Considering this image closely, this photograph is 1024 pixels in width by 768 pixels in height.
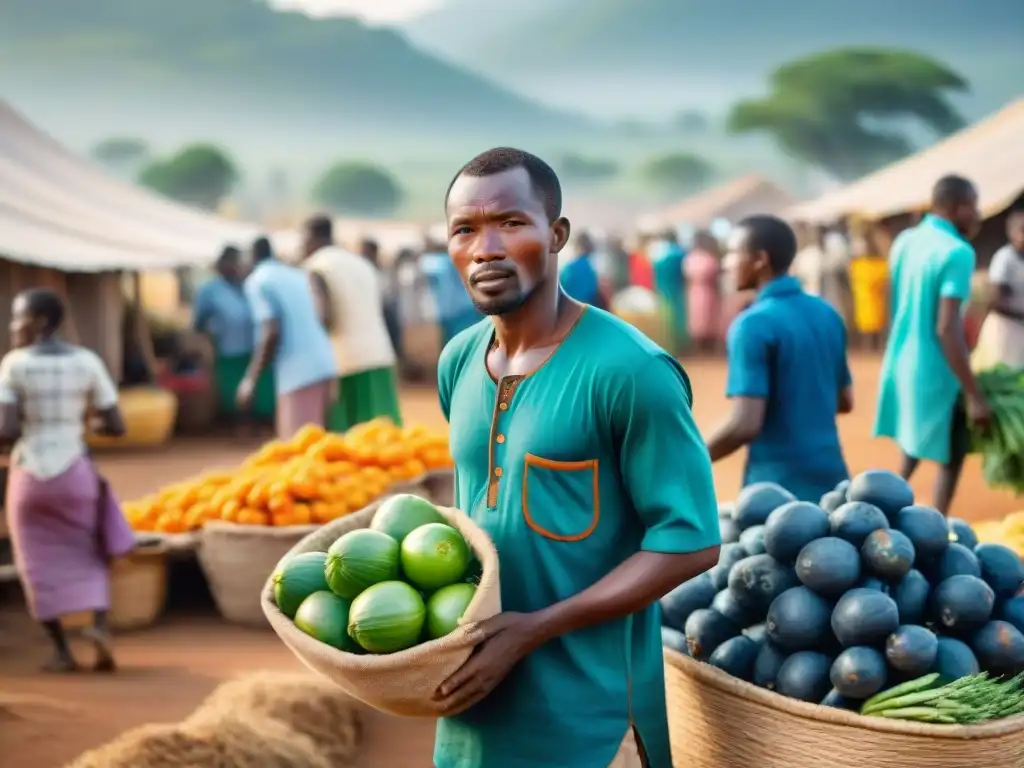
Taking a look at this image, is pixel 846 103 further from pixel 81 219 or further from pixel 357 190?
pixel 81 219

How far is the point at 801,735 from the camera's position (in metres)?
2.69

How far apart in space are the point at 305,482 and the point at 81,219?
24.0 feet

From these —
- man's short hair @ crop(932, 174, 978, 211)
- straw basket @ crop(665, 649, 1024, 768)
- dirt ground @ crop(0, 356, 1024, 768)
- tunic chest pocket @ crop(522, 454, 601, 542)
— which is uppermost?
man's short hair @ crop(932, 174, 978, 211)

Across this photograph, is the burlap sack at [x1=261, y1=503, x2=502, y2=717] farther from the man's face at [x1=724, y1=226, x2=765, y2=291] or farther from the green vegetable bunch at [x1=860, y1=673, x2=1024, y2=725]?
the man's face at [x1=724, y1=226, x2=765, y2=291]

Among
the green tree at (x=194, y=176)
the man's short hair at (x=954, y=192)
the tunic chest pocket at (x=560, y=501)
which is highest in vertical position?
the green tree at (x=194, y=176)

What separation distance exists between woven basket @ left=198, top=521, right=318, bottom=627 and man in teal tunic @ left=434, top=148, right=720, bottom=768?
3.63m

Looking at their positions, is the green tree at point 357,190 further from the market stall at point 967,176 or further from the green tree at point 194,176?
the market stall at point 967,176

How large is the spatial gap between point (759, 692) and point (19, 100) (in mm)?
116995

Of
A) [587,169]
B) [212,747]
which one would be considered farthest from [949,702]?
[587,169]

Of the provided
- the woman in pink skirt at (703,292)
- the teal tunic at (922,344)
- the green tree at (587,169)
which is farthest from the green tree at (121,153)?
the teal tunic at (922,344)

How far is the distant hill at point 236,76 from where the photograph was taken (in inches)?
4154

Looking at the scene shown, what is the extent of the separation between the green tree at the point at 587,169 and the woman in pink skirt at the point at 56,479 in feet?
310

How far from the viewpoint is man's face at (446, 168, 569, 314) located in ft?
6.72

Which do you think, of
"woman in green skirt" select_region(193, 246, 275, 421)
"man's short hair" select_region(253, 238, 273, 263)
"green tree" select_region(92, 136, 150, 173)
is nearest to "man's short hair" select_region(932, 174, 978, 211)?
"man's short hair" select_region(253, 238, 273, 263)
